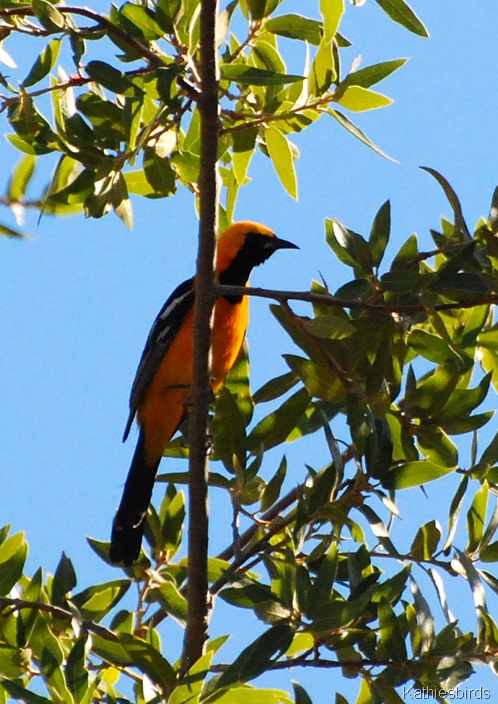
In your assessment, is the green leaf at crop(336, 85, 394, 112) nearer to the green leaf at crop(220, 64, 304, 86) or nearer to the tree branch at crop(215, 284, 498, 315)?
the green leaf at crop(220, 64, 304, 86)

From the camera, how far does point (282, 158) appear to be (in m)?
3.59

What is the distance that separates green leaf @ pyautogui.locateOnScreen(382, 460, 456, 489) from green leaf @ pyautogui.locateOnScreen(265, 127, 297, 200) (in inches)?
39.7

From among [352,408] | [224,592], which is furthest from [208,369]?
[224,592]

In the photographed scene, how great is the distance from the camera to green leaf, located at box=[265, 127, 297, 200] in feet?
11.6

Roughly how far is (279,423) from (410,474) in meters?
0.47

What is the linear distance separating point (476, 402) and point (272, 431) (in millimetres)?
623

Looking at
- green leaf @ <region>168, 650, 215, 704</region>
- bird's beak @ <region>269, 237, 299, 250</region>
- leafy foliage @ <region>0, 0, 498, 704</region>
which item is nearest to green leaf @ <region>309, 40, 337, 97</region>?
leafy foliage @ <region>0, 0, 498, 704</region>

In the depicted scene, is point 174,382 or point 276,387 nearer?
point 276,387

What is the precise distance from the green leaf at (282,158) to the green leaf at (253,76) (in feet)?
1.43

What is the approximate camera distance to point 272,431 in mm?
3312

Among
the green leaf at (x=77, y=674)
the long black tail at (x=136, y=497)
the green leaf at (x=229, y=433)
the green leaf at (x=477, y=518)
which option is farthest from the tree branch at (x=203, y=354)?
the long black tail at (x=136, y=497)

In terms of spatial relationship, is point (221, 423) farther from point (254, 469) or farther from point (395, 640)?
point (395, 640)

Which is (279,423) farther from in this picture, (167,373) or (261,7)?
(167,373)

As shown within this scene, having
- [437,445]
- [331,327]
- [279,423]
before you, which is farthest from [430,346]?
[279,423]
